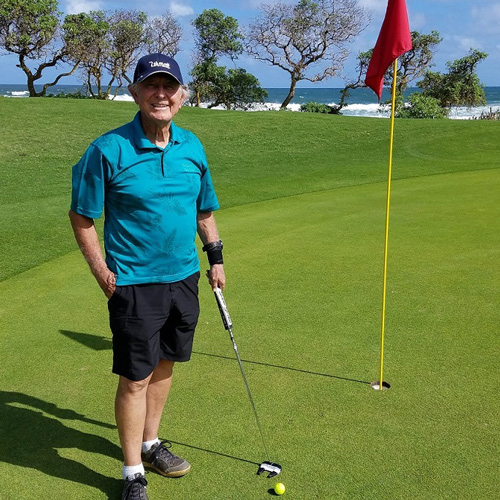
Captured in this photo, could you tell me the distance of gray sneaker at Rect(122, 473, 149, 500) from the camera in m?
2.78

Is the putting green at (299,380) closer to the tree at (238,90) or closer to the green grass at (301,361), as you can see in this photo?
the green grass at (301,361)

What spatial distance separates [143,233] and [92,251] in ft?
0.77

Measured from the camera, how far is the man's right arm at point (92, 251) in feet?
8.95

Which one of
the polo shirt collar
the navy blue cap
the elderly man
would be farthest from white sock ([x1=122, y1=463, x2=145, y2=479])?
the navy blue cap

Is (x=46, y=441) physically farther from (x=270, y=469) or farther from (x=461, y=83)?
(x=461, y=83)

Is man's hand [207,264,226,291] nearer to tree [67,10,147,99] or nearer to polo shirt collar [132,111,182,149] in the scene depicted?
polo shirt collar [132,111,182,149]

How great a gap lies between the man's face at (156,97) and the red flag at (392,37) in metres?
1.64

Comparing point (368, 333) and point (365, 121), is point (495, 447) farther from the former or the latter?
point (365, 121)

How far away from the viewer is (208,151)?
48.2 ft

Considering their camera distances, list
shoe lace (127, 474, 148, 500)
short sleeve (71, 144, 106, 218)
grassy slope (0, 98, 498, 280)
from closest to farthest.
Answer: short sleeve (71, 144, 106, 218) < shoe lace (127, 474, 148, 500) < grassy slope (0, 98, 498, 280)

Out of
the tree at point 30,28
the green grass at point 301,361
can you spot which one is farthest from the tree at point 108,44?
the green grass at point 301,361

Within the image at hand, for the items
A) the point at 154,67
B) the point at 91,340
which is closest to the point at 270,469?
the point at 154,67

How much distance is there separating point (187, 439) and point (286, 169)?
403 inches

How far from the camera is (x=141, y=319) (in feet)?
9.20
